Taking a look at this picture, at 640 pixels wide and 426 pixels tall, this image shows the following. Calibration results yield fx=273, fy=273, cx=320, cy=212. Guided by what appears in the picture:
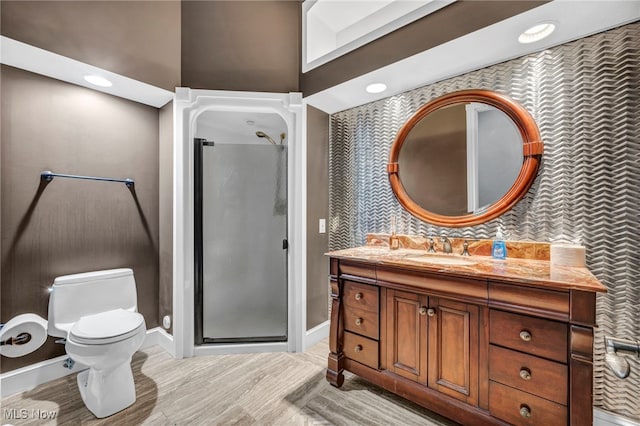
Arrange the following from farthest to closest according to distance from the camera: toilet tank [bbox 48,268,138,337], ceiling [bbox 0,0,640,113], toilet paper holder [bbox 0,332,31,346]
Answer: toilet tank [bbox 48,268,138,337] → toilet paper holder [bbox 0,332,31,346] → ceiling [bbox 0,0,640,113]

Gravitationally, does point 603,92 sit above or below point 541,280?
above

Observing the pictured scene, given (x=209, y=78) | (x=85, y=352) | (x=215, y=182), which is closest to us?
(x=85, y=352)

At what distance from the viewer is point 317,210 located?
244cm

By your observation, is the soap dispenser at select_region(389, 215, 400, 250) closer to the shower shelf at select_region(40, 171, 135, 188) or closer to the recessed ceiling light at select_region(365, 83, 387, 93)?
the recessed ceiling light at select_region(365, 83, 387, 93)

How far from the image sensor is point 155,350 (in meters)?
2.32

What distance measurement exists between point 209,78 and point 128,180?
107 centimetres

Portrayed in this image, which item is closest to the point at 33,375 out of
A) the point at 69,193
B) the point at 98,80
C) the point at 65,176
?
the point at 69,193

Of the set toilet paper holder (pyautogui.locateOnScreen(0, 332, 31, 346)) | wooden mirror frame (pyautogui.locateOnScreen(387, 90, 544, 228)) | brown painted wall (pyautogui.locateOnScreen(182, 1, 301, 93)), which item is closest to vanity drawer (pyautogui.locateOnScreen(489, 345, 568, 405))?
wooden mirror frame (pyautogui.locateOnScreen(387, 90, 544, 228))

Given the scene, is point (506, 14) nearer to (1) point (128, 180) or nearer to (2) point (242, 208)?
(2) point (242, 208)

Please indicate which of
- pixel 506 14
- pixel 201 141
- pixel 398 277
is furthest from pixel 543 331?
pixel 201 141

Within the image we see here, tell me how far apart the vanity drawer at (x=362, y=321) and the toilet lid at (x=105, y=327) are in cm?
131

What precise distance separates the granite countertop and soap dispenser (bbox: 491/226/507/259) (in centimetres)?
3

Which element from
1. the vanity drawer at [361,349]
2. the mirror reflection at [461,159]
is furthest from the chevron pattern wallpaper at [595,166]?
the vanity drawer at [361,349]

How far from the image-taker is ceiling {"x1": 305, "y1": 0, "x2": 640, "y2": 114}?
129 centimetres
